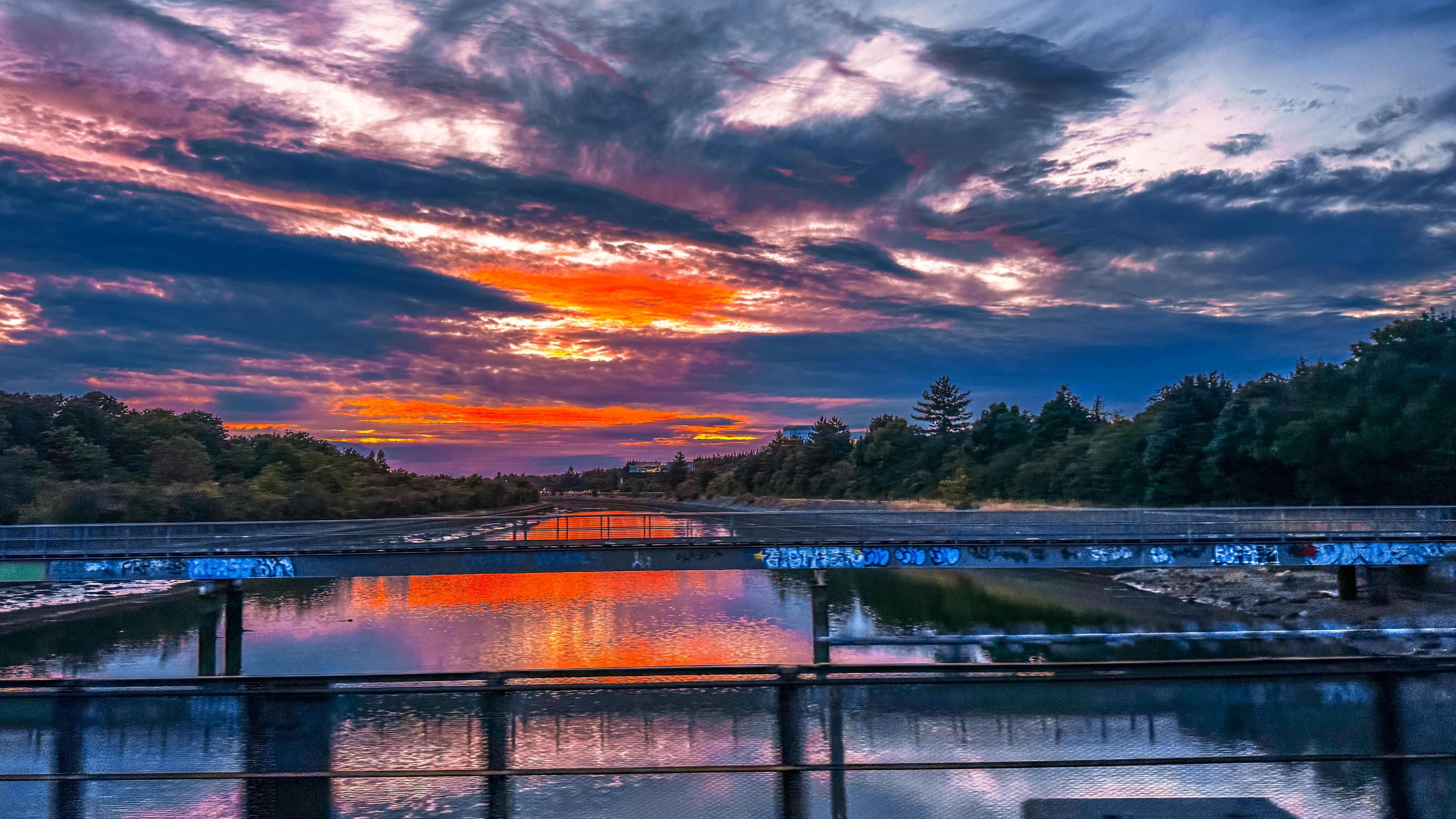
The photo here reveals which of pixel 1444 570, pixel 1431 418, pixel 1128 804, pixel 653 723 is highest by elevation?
pixel 1431 418

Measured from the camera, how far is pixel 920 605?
54.6 m

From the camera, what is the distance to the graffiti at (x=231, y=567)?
1544 inches

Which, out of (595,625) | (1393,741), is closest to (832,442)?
(595,625)

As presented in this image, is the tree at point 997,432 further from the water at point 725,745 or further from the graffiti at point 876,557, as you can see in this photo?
the water at point 725,745

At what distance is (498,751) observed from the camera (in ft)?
19.6

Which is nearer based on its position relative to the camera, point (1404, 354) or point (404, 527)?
point (404, 527)

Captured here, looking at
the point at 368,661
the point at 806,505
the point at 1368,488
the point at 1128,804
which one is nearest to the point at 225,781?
the point at 1128,804

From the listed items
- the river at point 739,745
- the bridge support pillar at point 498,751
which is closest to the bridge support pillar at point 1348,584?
the river at point 739,745

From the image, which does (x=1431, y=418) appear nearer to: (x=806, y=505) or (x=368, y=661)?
(x=368, y=661)

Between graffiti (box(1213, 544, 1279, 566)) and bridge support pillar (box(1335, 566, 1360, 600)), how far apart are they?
24.8ft

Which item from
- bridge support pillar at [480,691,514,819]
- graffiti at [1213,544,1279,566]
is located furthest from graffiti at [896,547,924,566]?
bridge support pillar at [480,691,514,819]

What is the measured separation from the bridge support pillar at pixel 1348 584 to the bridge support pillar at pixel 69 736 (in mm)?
50926

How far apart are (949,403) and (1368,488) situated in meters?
87.6

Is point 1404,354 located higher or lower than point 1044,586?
higher
